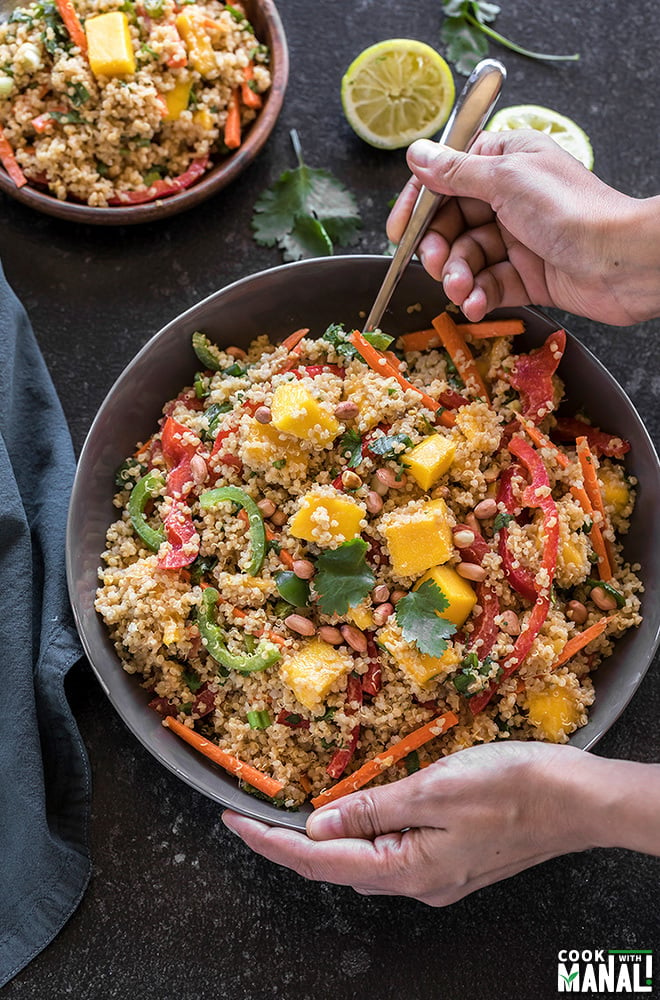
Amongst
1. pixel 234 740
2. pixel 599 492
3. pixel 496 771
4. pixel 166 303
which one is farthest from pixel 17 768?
pixel 599 492

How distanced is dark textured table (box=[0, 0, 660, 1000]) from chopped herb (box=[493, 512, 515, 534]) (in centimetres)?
Result: 48

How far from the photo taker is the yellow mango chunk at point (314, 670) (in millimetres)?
2271

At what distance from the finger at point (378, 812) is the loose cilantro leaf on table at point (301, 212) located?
172 cm

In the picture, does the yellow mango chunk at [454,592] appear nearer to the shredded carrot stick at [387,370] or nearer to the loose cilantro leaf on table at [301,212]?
the shredded carrot stick at [387,370]

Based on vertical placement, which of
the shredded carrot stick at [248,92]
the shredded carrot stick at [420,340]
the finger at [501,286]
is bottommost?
the shredded carrot stick at [420,340]

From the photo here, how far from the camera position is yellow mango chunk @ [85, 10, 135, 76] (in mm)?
2736

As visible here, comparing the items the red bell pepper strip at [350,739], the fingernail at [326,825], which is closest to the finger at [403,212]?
the red bell pepper strip at [350,739]

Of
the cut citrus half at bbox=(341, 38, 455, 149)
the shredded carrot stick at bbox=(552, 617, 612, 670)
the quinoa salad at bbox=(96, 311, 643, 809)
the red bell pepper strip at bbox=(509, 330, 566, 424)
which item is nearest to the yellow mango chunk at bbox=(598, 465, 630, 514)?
the quinoa salad at bbox=(96, 311, 643, 809)

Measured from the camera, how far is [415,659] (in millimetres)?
2287

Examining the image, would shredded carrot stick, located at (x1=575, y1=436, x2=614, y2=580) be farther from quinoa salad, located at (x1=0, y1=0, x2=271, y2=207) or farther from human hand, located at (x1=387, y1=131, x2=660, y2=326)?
quinoa salad, located at (x1=0, y1=0, x2=271, y2=207)

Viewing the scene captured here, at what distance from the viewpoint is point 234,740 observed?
2.46 m

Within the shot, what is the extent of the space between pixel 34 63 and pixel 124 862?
2.40 metres

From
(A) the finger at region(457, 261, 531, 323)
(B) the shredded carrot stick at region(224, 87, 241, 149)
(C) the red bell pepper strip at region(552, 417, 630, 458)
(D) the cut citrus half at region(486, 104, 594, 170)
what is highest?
(D) the cut citrus half at region(486, 104, 594, 170)

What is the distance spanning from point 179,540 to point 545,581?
0.96 m
